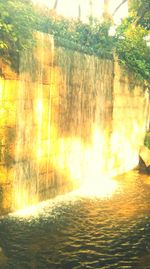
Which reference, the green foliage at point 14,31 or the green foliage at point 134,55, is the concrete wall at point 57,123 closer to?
the green foliage at point 14,31

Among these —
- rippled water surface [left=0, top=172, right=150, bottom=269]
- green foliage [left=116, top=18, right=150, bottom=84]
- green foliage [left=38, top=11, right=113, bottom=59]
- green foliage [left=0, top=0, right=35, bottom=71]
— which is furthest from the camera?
green foliage [left=116, top=18, right=150, bottom=84]

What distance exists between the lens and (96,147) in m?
12.9

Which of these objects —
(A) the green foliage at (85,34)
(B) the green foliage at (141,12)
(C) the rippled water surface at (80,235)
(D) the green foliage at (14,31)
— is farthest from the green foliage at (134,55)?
(C) the rippled water surface at (80,235)

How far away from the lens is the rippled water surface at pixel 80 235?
6.40 m

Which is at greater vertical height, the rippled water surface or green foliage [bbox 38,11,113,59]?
green foliage [bbox 38,11,113,59]

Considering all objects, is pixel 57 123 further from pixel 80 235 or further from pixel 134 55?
pixel 134 55

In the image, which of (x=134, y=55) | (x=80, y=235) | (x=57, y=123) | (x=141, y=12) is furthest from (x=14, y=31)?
(x=141, y=12)

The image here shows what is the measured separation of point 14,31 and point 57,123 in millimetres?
2948

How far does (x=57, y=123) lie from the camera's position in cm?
1059

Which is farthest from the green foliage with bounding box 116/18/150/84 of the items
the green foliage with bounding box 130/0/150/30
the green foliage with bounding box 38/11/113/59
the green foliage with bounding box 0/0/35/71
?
the green foliage with bounding box 130/0/150/30

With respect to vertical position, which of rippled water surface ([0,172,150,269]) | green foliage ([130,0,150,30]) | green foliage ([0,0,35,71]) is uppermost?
green foliage ([130,0,150,30])

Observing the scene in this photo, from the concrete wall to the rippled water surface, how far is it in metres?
0.85

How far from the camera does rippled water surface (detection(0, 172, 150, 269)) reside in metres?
6.40

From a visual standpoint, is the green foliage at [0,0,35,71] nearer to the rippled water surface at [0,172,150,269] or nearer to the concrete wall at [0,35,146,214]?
the concrete wall at [0,35,146,214]
